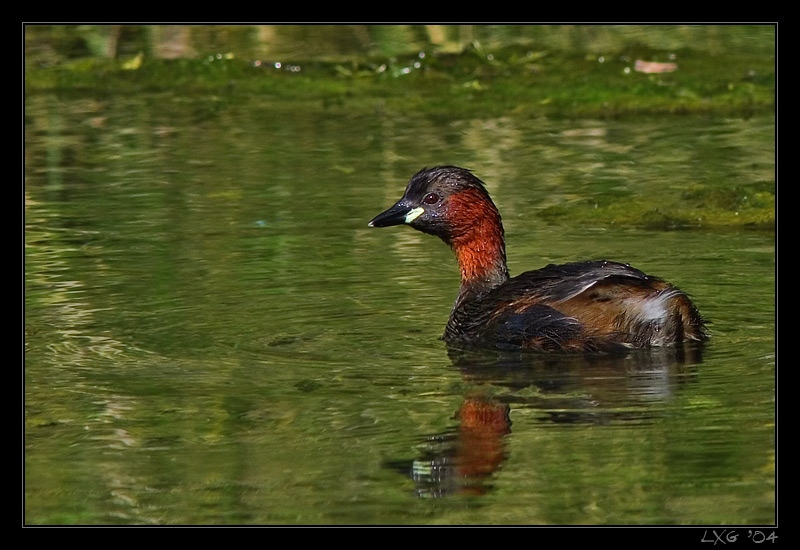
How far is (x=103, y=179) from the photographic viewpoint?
12648 mm

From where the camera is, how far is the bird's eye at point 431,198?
27.8ft

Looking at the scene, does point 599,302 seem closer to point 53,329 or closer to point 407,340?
point 407,340

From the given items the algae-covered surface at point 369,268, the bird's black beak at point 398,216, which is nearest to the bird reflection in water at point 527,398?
the algae-covered surface at point 369,268

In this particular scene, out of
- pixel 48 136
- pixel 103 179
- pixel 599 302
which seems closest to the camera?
pixel 599 302

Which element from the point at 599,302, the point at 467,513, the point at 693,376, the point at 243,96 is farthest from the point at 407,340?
the point at 243,96

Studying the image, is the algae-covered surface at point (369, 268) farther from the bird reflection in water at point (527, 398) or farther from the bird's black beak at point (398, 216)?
the bird's black beak at point (398, 216)

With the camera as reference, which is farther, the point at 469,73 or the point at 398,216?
the point at 469,73

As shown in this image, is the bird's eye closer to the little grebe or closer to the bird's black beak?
the bird's black beak

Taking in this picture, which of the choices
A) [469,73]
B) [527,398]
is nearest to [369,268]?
[527,398]

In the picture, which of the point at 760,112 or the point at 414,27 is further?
the point at 414,27

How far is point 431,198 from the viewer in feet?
27.8

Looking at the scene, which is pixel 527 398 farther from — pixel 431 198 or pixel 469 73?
pixel 469 73

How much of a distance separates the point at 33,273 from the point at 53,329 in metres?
1.39

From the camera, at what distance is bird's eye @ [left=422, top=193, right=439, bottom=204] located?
8461 millimetres
